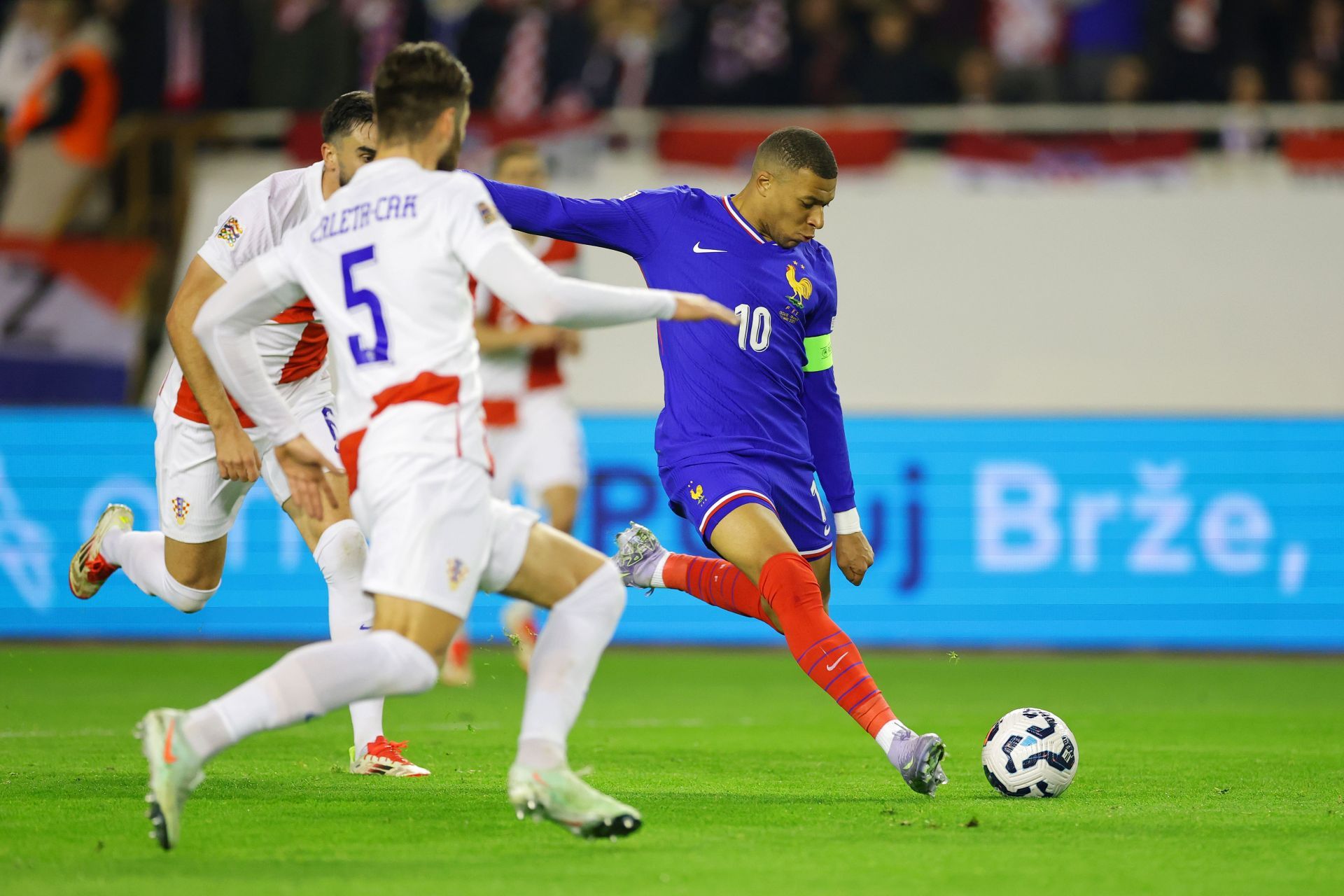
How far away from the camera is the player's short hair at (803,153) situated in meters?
6.21

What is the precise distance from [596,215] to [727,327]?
0.61 meters

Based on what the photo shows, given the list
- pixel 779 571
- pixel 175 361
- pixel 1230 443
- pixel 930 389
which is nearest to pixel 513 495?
pixel 930 389

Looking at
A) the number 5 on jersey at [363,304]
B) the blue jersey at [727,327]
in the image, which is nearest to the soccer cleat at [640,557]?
the blue jersey at [727,327]

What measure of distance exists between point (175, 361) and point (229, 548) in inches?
224

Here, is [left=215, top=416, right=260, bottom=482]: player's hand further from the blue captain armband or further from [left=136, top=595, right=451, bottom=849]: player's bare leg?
the blue captain armband

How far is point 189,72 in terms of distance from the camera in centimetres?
1498

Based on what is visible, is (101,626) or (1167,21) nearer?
(101,626)

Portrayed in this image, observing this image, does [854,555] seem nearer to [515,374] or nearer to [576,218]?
[576,218]

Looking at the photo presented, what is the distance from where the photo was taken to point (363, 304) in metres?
4.72

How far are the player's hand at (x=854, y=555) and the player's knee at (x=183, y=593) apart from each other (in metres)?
2.35

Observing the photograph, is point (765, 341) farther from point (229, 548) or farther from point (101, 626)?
point (101, 626)

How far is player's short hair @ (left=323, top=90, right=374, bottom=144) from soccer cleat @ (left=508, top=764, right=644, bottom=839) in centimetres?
249

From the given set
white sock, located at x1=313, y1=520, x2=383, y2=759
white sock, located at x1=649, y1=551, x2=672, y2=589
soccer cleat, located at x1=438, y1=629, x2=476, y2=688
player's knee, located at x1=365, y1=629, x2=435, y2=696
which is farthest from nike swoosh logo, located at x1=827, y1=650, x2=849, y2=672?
soccer cleat, located at x1=438, y1=629, x2=476, y2=688

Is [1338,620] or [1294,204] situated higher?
[1294,204]
